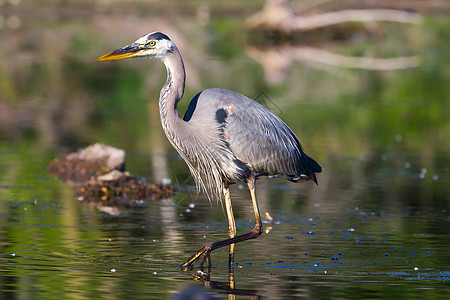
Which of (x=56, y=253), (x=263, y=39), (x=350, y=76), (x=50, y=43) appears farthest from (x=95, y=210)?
(x=263, y=39)

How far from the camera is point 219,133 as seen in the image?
346 inches

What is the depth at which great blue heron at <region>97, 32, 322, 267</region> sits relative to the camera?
8648 millimetres

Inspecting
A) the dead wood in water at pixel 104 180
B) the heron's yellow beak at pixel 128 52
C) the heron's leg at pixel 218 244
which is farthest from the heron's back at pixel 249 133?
the dead wood in water at pixel 104 180

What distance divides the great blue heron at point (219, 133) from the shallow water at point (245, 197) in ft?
2.35

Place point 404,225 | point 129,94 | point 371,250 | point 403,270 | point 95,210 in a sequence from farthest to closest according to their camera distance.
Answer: point 129,94
point 95,210
point 404,225
point 371,250
point 403,270

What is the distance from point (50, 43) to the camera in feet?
114

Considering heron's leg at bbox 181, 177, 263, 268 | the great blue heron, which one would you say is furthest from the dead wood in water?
heron's leg at bbox 181, 177, 263, 268

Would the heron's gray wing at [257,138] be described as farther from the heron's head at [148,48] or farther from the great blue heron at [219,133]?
the heron's head at [148,48]

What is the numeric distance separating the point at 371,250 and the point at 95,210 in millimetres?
3479

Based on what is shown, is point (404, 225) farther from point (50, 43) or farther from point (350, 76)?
point (50, 43)

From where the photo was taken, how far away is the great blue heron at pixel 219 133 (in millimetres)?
8648

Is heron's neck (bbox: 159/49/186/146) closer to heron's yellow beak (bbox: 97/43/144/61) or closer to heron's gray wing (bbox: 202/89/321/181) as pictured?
heron's yellow beak (bbox: 97/43/144/61)

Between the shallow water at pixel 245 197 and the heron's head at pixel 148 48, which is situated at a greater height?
the heron's head at pixel 148 48

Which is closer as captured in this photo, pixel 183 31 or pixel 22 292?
pixel 22 292
